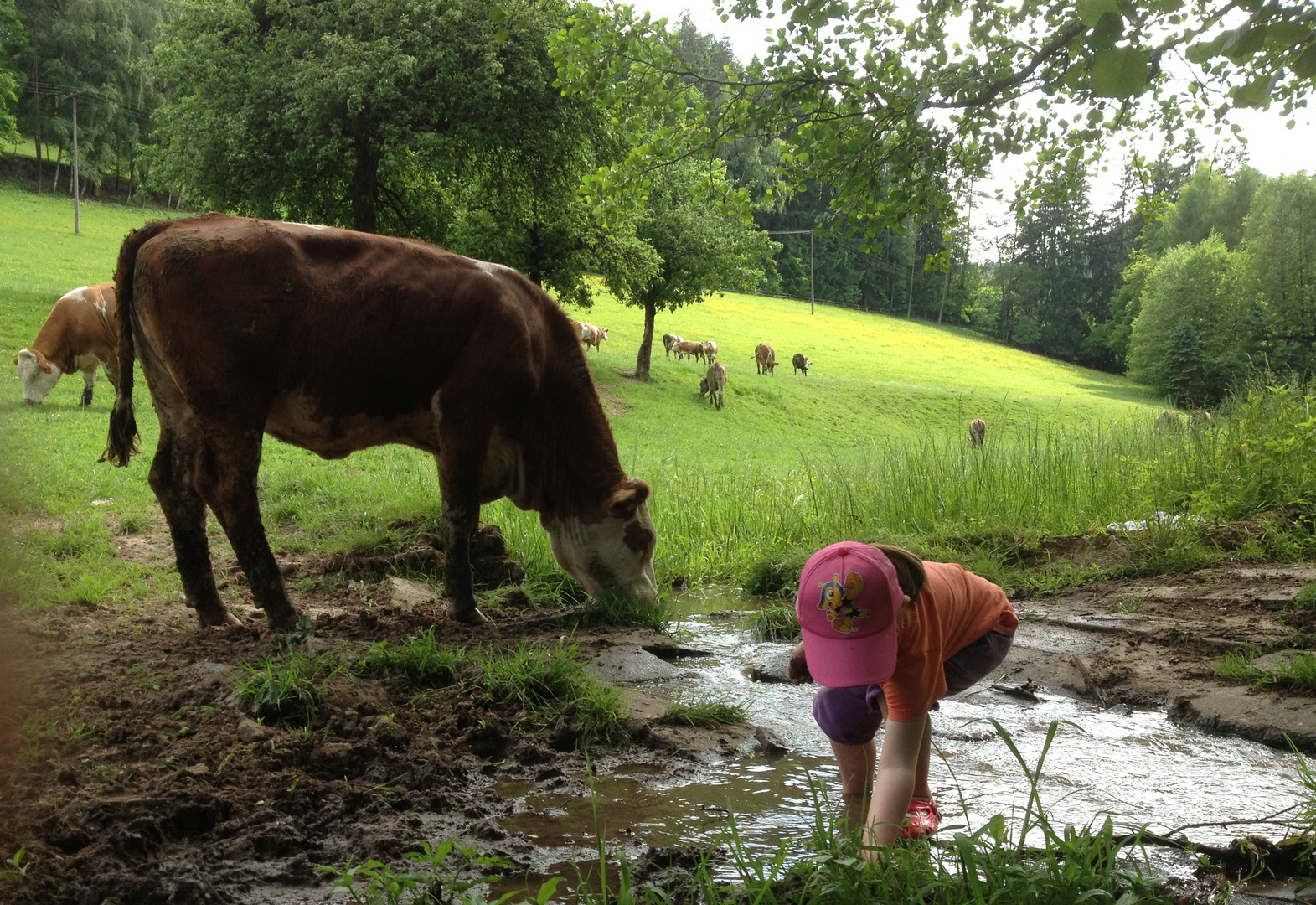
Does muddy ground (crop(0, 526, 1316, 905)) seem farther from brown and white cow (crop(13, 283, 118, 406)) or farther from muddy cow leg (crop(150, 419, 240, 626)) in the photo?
brown and white cow (crop(13, 283, 118, 406))

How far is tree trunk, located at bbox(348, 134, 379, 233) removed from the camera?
2119 cm

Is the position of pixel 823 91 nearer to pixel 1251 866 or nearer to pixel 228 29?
pixel 1251 866

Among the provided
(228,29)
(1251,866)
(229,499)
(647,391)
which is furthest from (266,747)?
(647,391)

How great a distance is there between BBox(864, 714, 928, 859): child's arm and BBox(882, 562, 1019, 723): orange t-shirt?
48mm

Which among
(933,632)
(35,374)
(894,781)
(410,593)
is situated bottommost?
(410,593)

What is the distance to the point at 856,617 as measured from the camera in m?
2.96

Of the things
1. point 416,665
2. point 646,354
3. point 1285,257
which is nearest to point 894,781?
point 416,665

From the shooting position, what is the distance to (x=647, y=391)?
32188 millimetres

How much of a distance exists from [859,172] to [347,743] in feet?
15.5

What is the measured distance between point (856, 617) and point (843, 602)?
63 mm

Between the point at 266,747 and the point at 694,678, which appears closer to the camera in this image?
the point at 266,747

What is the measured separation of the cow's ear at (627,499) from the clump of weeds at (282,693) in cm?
270

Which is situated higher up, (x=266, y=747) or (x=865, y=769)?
(x=865, y=769)

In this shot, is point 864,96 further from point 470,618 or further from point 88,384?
point 88,384
